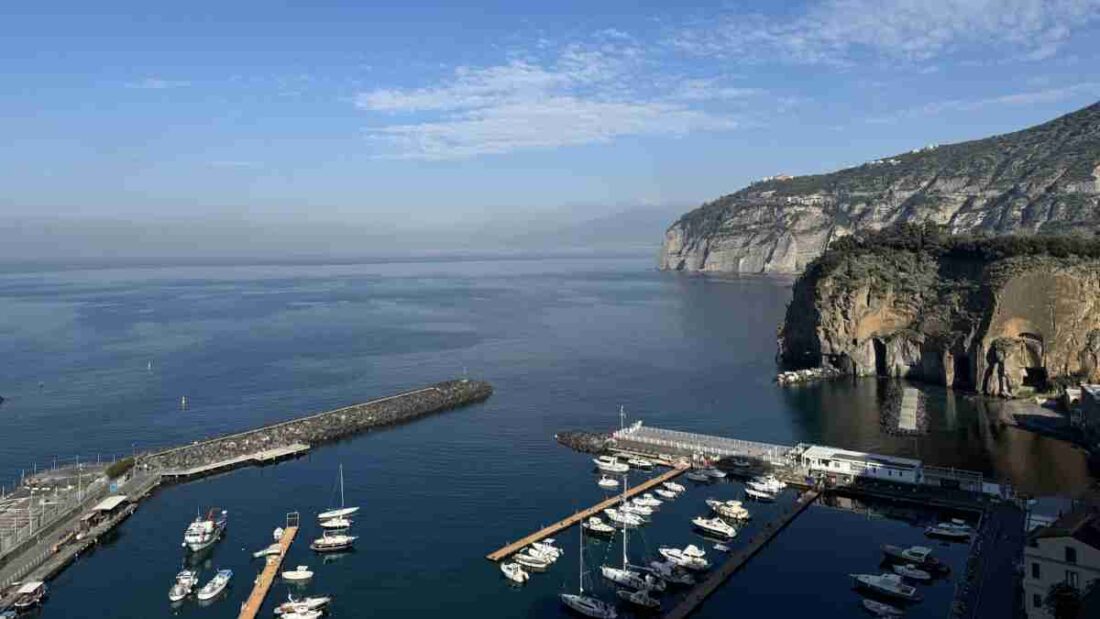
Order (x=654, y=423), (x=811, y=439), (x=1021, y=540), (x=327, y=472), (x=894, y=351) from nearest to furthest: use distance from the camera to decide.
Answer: (x=1021, y=540), (x=327, y=472), (x=811, y=439), (x=654, y=423), (x=894, y=351)

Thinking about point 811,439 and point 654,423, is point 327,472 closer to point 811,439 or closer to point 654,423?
point 654,423

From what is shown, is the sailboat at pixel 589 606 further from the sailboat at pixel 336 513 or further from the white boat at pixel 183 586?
the white boat at pixel 183 586

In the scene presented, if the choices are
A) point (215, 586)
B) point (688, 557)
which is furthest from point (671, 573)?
point (215, 586)

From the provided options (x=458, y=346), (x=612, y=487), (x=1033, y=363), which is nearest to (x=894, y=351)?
(x=1033, y=363)

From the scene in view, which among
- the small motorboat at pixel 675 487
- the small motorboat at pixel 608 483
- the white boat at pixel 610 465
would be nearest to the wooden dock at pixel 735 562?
the small motorboat at pixel 675 487

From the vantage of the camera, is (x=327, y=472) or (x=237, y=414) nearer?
(x=327, y=472)

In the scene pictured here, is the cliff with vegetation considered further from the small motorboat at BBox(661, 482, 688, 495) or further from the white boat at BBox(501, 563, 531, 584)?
the white boat at BBox(501, 563, 531, 584)
